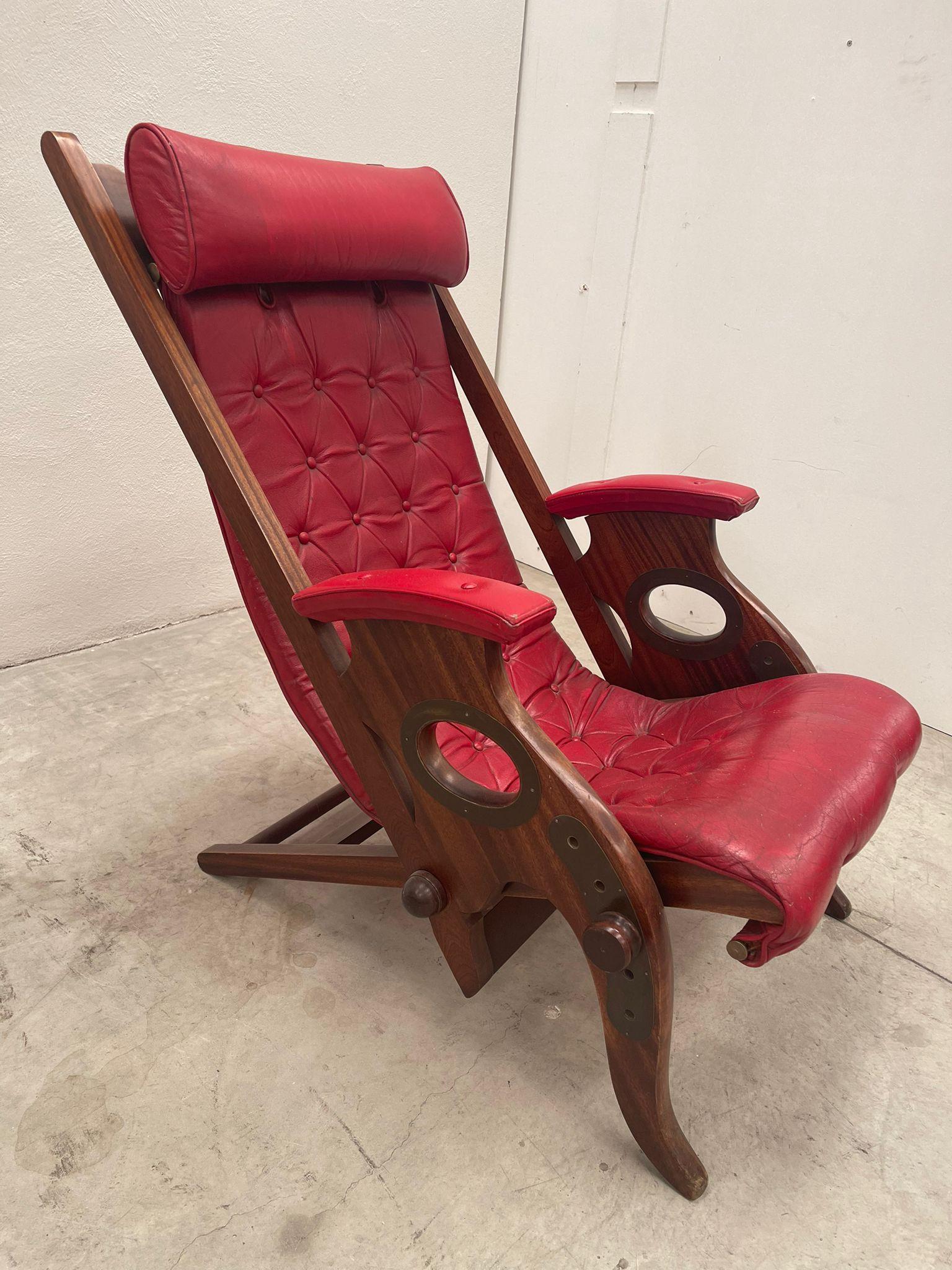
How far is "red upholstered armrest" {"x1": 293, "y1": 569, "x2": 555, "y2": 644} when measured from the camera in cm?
100

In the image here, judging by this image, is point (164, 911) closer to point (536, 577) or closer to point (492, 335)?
point (536, 577)

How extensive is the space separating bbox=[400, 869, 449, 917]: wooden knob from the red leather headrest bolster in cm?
93

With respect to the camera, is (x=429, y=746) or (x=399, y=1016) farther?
(x=399, y=1016)

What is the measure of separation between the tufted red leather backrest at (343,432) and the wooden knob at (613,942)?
476 mm

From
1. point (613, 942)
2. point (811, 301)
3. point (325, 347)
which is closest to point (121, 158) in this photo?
point (325, 347)

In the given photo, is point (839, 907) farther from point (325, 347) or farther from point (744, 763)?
point (325, 347)

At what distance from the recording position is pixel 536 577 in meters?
3.29

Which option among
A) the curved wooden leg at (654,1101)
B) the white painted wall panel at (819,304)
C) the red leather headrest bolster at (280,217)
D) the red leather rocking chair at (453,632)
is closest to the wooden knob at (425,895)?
the red leather rocking chair at (453,632)

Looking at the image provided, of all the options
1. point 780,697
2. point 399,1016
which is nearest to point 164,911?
point 399,1016

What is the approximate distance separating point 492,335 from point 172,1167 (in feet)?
9.17

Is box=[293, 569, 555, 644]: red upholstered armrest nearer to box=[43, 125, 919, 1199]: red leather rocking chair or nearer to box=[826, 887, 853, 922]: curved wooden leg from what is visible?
box=[43, 125, 919, 1199]: red leather rocking chair

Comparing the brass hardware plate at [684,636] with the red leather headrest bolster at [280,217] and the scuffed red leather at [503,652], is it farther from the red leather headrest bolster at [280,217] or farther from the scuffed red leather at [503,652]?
the red leather headrest bolster at [280,217]

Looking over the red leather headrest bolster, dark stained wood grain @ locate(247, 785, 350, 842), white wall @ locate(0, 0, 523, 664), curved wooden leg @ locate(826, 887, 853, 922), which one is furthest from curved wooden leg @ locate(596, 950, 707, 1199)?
white wall @ locate(0, 0, 523, 664)

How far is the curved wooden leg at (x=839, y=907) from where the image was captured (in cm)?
172
